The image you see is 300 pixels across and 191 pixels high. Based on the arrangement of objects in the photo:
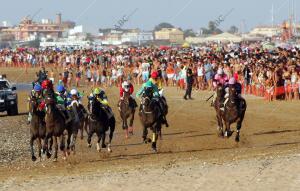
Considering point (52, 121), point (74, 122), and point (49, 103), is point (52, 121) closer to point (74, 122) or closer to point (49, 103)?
point (49, 103)

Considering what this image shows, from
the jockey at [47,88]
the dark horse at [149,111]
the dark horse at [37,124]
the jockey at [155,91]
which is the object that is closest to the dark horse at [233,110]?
the jockey at [155,91]

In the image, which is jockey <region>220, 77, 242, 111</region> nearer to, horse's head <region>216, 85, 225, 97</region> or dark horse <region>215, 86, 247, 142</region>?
dark horse <region>215, 86, 247, 142</region>

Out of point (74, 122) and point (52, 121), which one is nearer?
point (52, 121)

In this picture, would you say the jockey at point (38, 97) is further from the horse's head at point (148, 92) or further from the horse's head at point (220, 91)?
the horse's head at point (220, 91)

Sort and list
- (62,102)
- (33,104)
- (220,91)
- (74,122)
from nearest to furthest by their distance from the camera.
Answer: (33,104)
(62,102)
(74,122)
(220,91)

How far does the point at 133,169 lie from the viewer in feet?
55.9

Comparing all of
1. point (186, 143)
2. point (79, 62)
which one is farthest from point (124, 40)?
point (186, 143)

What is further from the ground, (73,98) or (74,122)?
(73,98)

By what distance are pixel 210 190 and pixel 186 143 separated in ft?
34.4

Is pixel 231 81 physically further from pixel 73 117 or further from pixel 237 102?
pixel 73 117

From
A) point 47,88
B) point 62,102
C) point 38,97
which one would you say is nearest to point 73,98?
point 62,102

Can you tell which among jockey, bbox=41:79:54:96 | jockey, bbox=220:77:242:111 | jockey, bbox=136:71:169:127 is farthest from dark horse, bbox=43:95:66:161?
jockey, bbox=220:77:242:111

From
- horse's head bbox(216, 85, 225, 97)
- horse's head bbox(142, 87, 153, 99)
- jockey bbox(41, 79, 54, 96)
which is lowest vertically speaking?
horse's head bbox(216, 85, 225, 97)

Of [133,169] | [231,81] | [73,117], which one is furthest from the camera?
[231,81]
